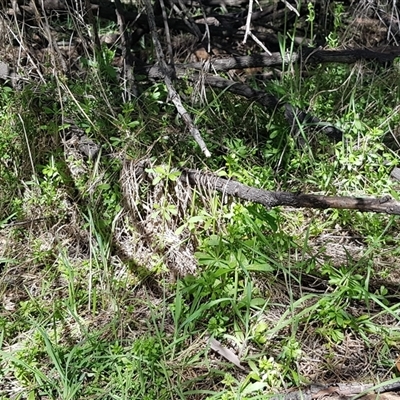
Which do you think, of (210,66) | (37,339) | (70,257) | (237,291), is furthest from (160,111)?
(37,339)

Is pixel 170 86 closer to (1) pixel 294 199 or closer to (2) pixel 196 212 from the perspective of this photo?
(2) pixel 196 212

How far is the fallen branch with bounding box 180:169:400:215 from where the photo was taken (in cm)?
220

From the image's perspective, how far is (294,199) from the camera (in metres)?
2.29

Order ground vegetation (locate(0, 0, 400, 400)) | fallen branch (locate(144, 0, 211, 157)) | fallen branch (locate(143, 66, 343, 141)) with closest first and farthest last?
ground vegetation (locate(0, 0, 400, 400)) < fallen branch (locate(144, 0, 211, 157)) < fallen branch (locate(143, 66, 343, 141))


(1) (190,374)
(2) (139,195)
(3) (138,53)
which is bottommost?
(1) (190,374)

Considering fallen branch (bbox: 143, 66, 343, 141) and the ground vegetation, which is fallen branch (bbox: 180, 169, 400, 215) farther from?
fallen branch (bbox: 143, 66, 343, 141)

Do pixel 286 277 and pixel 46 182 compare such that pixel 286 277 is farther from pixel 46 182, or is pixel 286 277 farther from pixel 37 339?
pixel 46 182

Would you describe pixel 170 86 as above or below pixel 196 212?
above

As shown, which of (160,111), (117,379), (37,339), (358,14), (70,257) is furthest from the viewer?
(358,14)

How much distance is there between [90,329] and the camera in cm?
238

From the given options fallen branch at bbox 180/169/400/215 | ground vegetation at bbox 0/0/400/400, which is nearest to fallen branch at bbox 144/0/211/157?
ground vegetation at bbox 0/0/400/400

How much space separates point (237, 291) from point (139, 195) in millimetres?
679

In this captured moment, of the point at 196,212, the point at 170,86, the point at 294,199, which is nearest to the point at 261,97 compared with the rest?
the point at 170,86

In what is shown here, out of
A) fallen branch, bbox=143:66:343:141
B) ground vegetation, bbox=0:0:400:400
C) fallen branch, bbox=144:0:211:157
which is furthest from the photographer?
fallen branch, bbox=143:66:343:141
